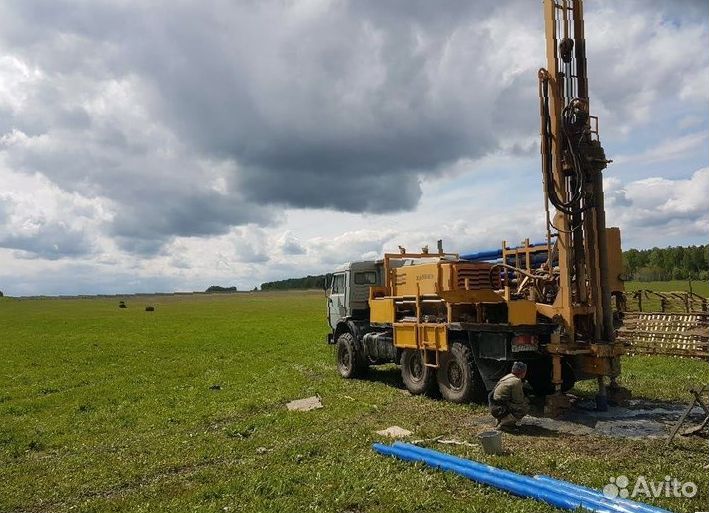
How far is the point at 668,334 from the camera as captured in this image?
65.5ft

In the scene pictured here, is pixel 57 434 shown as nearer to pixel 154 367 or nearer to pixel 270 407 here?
pixel 270 407

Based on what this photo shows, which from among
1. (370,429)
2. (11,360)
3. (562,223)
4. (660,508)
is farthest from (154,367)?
(660,508)

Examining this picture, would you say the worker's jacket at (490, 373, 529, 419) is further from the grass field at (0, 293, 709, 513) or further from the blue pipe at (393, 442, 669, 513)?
the blue pipe at (393, 442, 669, 513)

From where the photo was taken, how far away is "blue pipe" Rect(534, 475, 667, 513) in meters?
5.99

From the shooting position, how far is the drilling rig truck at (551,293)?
38.6ft

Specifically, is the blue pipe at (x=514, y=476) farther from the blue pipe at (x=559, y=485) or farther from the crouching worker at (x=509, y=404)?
the crouching worker at (x=509, y=404)

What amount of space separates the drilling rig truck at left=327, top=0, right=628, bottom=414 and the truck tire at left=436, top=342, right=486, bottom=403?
23 mm

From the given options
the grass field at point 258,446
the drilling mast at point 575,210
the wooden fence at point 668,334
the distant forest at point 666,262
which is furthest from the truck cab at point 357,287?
the distant forest at point 666,262

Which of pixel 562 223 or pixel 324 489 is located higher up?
pixel 562 223

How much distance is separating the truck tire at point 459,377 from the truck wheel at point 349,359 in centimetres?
439

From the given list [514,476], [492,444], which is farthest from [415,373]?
[514,476]

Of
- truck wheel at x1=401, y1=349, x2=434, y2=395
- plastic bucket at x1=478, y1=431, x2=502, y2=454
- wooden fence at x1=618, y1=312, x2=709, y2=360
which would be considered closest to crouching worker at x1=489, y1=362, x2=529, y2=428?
plastic bucket at x1=478, y1=431, x2=502, y2=454

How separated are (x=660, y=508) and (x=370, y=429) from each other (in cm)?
547

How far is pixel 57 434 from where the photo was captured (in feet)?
40.4
